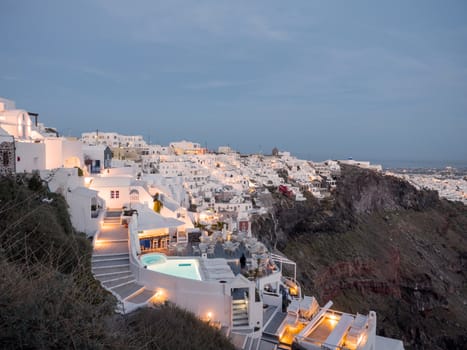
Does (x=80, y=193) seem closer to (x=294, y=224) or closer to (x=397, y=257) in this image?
(x=294, y=224)

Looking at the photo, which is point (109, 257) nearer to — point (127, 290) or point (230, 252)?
point (127, 290)

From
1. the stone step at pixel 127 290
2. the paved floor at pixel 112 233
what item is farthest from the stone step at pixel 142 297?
the paved floor at pixel 112 233

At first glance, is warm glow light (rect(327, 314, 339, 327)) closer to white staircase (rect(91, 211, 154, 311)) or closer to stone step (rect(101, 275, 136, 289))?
white staircase (rect(91, 211, 154, 311))

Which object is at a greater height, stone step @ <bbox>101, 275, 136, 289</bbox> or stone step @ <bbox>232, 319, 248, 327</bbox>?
stone step @ <bbox>101, 275, 136, 289</bbox>

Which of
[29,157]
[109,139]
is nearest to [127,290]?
[29,157]

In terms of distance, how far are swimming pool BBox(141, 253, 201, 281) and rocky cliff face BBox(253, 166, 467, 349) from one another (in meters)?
15.1

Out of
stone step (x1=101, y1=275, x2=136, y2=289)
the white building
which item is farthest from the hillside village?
the white building

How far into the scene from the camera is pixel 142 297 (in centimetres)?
877

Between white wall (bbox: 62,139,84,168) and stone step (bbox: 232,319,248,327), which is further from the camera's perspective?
white wall (bbox: 62,139,84,168)

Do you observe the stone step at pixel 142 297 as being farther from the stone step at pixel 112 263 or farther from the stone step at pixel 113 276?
the stone step at pixel 112 263

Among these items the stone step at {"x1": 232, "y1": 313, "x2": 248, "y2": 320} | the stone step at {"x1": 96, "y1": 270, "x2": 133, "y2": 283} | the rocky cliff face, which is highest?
the stone step at {"x1": 96, "y1": 270, "x2": 133, "y2": 283}

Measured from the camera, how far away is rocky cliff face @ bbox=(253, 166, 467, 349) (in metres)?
25.1

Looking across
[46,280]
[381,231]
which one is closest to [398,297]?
[381,231]

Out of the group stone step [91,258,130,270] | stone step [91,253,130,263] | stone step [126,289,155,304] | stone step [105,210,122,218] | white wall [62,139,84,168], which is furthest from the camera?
white wall [62,139,84,168]
